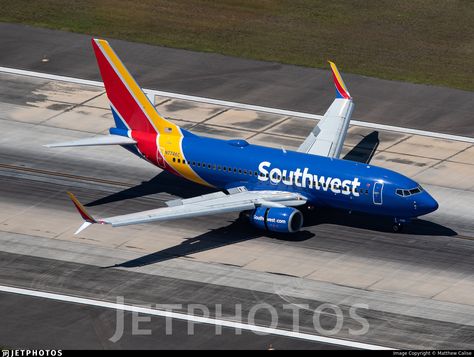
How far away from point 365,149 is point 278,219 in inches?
690

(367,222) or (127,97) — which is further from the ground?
(127,97)

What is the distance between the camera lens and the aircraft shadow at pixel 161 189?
83.9 m

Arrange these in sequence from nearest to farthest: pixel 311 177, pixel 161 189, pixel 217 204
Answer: pixel 217 204 → pixel 311 177 → pixel 161 189

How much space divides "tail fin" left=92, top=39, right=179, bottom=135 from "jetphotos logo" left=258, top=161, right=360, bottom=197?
24.1 ft

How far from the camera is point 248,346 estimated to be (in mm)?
64688

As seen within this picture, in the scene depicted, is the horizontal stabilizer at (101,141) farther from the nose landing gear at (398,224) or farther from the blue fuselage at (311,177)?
the nose landing gear at (398,224)

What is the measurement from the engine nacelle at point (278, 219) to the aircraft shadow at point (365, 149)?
14.3m

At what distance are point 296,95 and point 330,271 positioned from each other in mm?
30561

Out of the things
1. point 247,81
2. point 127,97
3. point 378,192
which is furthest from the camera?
point 247,81

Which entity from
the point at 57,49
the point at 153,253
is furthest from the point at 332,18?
the point at 153,253
